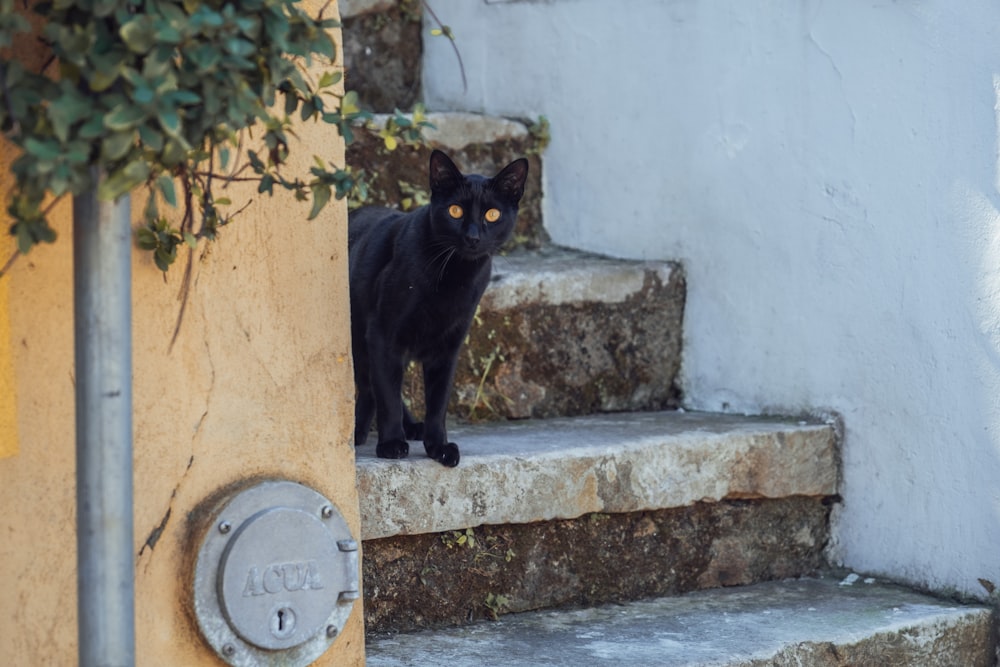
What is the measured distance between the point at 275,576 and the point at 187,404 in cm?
28

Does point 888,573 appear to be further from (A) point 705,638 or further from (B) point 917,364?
(A) point 705,638

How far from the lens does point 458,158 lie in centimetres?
341

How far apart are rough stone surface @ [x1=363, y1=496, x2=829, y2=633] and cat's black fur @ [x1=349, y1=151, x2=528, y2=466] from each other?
11.9 inches

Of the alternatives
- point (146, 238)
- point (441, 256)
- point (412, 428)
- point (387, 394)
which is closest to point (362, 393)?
point (412, 428)

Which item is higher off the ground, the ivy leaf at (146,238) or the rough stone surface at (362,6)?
the rough stone surface at (362,6)

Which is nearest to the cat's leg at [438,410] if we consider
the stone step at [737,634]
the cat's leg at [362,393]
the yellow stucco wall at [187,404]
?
the cat's leg at [362,393]

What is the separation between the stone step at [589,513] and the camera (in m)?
2.32

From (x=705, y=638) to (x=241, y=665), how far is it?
97 cm

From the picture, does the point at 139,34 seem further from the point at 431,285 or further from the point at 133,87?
the point at 431,285

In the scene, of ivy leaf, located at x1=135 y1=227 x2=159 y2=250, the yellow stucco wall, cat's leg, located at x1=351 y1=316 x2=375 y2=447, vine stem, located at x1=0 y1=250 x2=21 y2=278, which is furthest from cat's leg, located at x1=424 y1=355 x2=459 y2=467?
vine stem, located at x1=0 y1=250 x2=21 y2=278

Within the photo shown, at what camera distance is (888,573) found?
2.74 metres

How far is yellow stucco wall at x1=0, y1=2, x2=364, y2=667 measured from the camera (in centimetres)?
150

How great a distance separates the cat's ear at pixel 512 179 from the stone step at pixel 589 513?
0.55m

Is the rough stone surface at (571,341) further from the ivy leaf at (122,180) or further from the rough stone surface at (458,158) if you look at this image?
the ivy leaf at (122,180)
